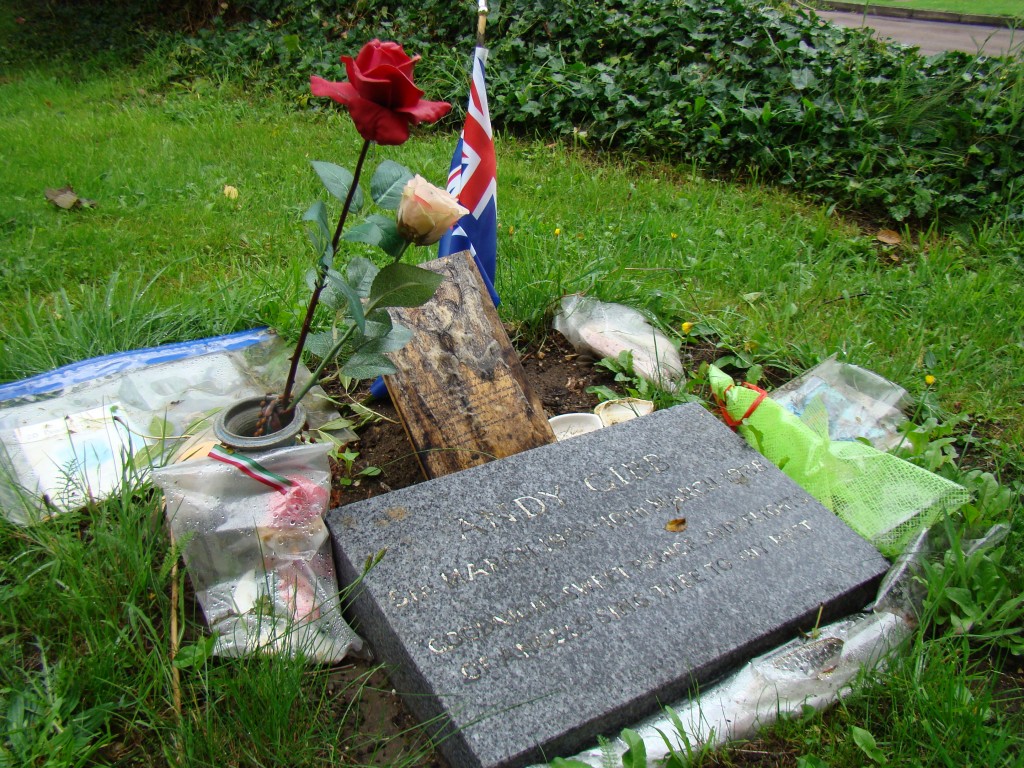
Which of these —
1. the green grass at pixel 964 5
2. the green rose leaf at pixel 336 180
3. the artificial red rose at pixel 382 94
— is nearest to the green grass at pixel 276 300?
the green rose leaf at pixel 336 180

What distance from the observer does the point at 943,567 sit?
5.99 ft

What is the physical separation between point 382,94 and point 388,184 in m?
0.23

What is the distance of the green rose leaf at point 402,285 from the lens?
5.29 ft

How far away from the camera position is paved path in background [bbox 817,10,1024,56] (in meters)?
11.0

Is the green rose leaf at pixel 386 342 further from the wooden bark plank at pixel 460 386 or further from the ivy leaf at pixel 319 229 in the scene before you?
the wooden bark plank at pixel 460 386

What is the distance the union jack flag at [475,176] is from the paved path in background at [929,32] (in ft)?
32.3

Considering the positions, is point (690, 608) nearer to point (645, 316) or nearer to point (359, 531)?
point (359, 531)

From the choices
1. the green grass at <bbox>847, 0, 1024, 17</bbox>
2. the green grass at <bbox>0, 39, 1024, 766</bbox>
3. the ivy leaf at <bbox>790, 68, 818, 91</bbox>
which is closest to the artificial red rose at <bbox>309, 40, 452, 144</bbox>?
the green grass at <bbox>0, 39, 1024, 766</bbox>

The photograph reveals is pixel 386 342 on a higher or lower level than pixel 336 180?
lower

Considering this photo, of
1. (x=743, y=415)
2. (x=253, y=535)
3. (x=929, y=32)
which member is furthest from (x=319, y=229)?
(x=929, y=32)

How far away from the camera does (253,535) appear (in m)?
1.70

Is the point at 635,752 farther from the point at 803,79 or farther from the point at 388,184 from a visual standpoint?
the point at 803,79

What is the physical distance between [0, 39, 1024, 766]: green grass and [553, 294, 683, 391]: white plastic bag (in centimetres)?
10

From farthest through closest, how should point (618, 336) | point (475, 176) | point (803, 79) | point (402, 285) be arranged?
1. point (803, 79)
2. point (618, 336)
3. point (475, 176)
4. point (402, 285)
